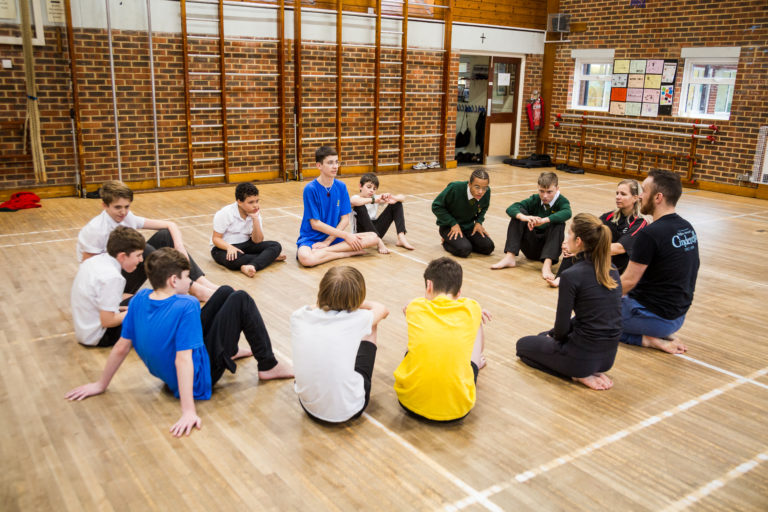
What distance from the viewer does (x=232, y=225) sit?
538 centimetres

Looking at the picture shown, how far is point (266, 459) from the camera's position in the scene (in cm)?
266

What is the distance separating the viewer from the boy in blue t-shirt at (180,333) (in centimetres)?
279

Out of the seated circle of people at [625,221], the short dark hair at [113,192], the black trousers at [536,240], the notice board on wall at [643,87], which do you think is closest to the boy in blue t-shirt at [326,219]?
the black trousers at [536,240]

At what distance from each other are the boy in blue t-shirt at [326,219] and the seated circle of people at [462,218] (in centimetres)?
83

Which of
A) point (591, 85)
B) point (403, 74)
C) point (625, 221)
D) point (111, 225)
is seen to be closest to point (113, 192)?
point (111, 225)

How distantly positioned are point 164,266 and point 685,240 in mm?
2922

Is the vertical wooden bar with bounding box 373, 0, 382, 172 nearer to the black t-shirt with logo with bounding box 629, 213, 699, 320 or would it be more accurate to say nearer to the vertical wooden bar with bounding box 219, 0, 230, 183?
the vertical wooden bar with bounding box 219, 0, 230, 183

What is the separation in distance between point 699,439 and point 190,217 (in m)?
5.81

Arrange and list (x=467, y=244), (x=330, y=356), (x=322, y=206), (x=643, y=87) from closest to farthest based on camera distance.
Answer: (x=330, y=356) < (x=322, y=206) < (x=467, y=244) < (x=643, y=87)

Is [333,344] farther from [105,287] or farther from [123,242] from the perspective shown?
[105,287]

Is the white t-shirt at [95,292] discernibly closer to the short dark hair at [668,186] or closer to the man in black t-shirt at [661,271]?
the man in black t-shirt at [661,271]

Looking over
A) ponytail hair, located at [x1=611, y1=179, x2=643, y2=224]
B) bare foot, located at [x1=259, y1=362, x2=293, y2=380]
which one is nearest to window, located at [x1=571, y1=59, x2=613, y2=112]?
ponytail hair, located at [x1=611, y1=179, x2=643, y2=224]

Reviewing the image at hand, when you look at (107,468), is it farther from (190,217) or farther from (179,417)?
(190,217)

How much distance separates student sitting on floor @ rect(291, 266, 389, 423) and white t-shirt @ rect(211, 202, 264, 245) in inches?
106
